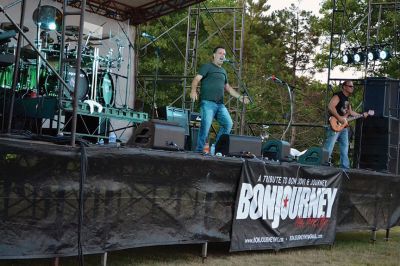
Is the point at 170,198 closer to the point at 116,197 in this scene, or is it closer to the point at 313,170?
the point at 116,197

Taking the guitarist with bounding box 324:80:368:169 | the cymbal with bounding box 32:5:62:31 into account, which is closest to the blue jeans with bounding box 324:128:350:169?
the guitarist with bounding box 324:80:368:169

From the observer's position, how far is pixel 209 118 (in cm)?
733

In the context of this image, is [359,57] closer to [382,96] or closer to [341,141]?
[382,96]

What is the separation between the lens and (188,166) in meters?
5.63

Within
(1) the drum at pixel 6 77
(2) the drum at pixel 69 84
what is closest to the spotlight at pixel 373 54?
(2) the drum at pixel 69 84

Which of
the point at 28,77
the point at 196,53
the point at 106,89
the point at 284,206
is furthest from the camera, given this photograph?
→ the point at 196,53

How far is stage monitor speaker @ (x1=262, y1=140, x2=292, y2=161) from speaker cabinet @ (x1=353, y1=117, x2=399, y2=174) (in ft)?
6.99

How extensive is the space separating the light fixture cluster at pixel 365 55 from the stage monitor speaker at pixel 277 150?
4915 millimetres

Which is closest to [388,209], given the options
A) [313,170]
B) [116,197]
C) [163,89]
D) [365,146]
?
[365,146]

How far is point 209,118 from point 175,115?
1991mm

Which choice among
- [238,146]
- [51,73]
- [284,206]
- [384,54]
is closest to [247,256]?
[284,206]

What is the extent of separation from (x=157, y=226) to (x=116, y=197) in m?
0.61

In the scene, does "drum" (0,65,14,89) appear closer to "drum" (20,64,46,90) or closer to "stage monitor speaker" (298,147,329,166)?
"drum" (20,64,46,90)

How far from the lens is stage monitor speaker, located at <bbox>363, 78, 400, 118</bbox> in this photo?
9695mm
